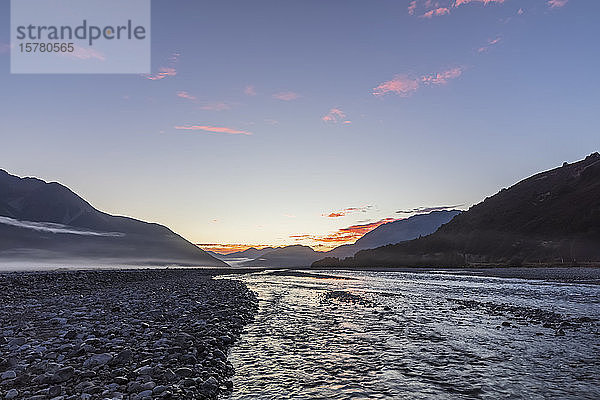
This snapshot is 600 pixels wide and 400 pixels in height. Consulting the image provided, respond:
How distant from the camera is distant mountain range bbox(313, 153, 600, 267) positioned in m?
120

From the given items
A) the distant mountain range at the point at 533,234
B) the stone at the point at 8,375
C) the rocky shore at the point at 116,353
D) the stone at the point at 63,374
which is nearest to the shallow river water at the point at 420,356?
the rocky shore at the point at 116,353

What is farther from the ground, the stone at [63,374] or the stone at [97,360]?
the stone at [63,374]

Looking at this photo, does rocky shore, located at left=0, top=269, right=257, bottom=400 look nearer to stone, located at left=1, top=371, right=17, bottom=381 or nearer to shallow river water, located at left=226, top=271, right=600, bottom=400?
stone, located at left=1, top=371, right=17, bottom=381

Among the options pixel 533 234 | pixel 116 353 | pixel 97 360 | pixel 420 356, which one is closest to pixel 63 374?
pixel 97 360

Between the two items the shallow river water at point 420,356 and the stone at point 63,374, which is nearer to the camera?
the stone at point 63,374

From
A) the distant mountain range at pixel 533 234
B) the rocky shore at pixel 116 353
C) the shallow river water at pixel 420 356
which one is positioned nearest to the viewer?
the rocky shore at pixel 116 353

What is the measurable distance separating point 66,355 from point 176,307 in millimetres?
10558

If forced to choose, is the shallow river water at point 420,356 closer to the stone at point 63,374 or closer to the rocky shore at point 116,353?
the rocky shore at point 116,353

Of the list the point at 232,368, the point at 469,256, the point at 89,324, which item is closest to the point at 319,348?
the point at 232,368

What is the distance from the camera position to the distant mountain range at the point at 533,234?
120 metres

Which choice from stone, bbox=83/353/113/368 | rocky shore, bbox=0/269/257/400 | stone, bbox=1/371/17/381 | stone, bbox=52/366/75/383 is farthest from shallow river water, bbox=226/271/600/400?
stone, bbox=1/371/17/381

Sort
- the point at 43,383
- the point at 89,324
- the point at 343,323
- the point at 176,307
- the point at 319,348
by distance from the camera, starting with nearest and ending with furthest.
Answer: the point at 43,383
the point at 319,348
the point at 89,324
the point at 343,323
the point at 176,307

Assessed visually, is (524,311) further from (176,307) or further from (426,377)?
(176,307)

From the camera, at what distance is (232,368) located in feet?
33.3
